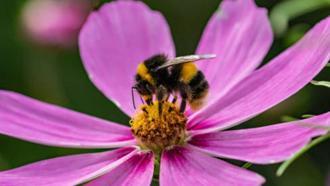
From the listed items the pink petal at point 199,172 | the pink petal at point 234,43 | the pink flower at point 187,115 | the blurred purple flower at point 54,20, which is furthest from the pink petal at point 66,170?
the blurred purple flower at point 54,20

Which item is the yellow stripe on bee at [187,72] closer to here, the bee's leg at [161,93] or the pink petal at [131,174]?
the bee's leg at [161,93]

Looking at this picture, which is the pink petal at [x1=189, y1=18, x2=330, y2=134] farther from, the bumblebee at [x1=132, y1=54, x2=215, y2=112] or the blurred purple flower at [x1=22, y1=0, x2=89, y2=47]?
the blurred purple flower at [x1=22, y1=0, x2=89, y2=47]

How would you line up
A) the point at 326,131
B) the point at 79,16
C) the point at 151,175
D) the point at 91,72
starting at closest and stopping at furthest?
the point at 326,131
the point at 151,175
the point at 91,72
the point at 79,16

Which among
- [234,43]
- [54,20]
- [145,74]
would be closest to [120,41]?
[234,43]

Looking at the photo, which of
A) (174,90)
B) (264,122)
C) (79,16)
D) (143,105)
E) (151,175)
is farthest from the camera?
(79,16)

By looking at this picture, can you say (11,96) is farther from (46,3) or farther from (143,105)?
(46,3)

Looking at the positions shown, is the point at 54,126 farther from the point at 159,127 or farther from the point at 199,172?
the point at 199,172

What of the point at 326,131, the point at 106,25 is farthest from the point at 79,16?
the point at 326,131
